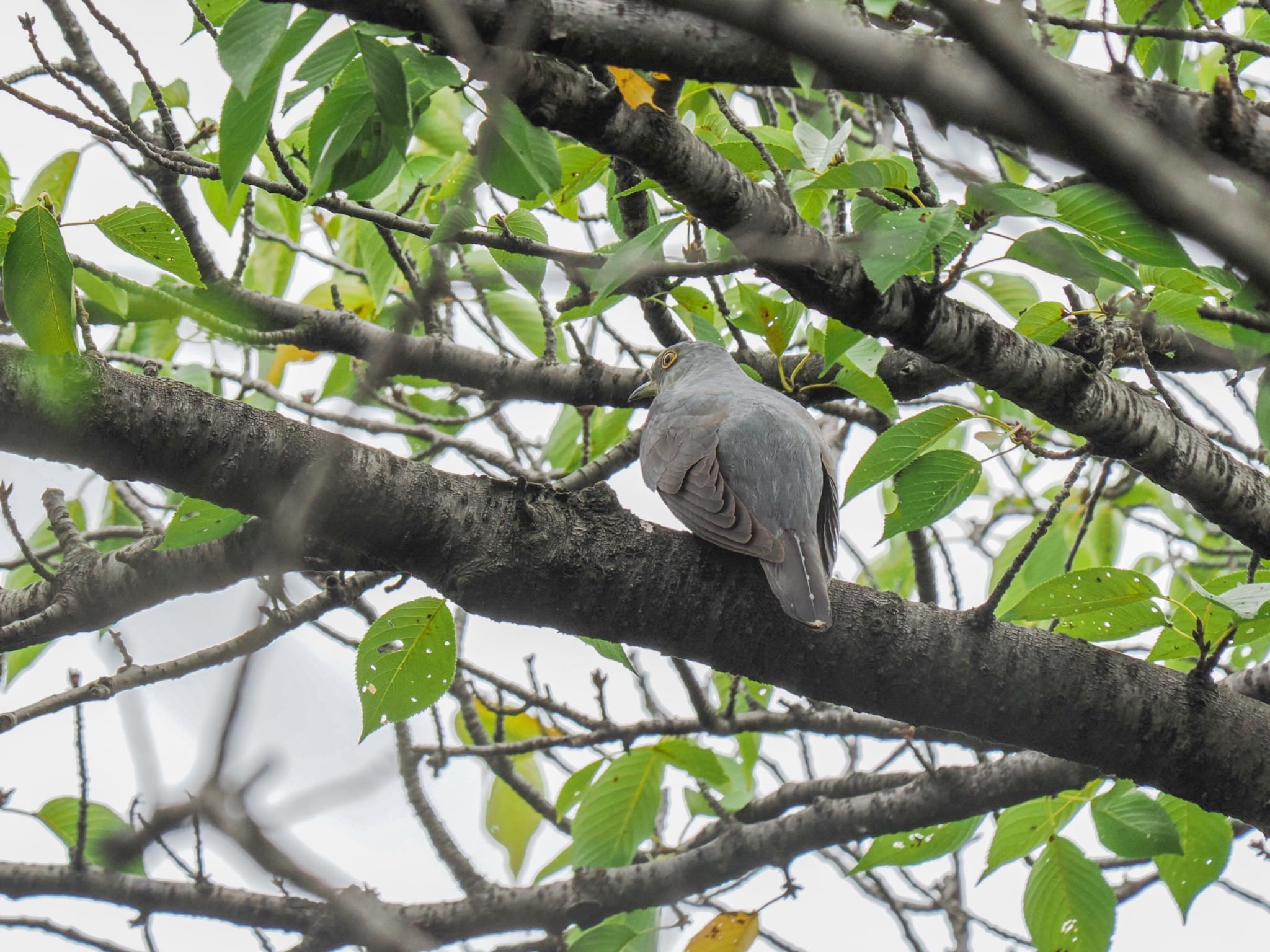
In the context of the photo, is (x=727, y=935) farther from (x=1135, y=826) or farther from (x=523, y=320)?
(x=523, y=320)

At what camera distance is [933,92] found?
27.8 inches

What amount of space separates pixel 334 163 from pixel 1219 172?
5.32 feet

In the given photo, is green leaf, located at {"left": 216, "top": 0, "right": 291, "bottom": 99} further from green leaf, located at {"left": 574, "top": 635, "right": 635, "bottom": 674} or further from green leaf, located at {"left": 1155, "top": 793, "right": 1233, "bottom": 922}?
green leaf, located at {"left": 1155, "top": 793, "right": 1233, "bottom": 922}

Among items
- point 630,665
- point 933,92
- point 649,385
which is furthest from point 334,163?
point 649,385

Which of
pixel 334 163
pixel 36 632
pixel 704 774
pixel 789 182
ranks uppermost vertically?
pixel 789 182

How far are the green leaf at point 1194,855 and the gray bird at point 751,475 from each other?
1206 mm

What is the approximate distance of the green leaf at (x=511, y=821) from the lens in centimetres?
421

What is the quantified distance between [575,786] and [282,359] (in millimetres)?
2171

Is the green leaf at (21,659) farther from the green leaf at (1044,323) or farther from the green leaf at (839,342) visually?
the green leaf at (1044,323)

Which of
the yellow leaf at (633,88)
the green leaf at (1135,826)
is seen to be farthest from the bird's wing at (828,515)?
the yellow leaf at (633,88)

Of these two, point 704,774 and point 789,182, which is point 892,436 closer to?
point 789,182

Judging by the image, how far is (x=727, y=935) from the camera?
325cm

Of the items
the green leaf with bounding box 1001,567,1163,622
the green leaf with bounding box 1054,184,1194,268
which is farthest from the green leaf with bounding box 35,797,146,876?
the green leaf with bounding box 1054,184,1194,268

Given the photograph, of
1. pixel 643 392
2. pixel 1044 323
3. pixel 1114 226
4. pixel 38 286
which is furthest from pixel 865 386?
pixel 38 286
